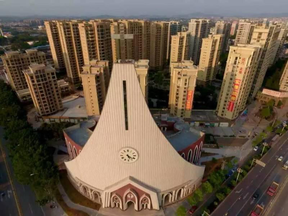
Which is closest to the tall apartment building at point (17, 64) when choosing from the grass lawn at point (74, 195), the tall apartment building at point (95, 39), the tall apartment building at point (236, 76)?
the tall apartment building at point (95, 39)

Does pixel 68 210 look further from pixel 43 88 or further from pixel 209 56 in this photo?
pixel 209 56

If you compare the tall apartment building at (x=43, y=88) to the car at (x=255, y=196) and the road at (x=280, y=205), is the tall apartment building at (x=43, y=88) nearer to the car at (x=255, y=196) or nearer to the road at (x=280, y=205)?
the car at (x=255, y=196)

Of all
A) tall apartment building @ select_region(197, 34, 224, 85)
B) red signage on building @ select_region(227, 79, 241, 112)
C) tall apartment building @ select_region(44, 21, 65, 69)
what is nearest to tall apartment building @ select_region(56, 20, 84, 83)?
tall apartment building @ select_region(44, 21, 65, 69)

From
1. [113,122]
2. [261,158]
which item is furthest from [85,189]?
[261,158]

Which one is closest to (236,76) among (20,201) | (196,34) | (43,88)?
(43,88)

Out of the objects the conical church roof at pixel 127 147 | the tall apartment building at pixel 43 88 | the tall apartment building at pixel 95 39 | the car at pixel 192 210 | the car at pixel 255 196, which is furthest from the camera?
the tall apartment building at pixel 95 39

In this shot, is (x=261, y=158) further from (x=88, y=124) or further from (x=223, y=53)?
(x=223, y=53)

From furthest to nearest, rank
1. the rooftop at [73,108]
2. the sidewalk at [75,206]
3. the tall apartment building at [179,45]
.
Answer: the tall apartment building at [179,45]
the rooftop at [73,108]
the sidewalk at [75,206]
